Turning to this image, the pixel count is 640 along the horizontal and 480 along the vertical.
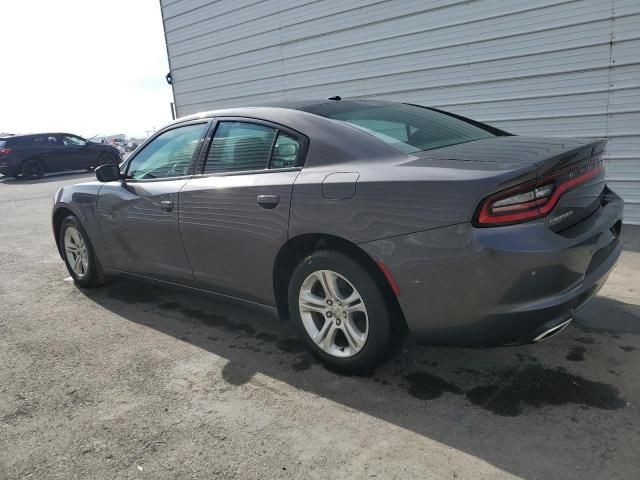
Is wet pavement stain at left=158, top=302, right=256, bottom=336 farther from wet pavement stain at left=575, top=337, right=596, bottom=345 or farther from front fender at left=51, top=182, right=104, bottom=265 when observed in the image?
wet pavement stain at left=575, top=337, right=596, bottom=345

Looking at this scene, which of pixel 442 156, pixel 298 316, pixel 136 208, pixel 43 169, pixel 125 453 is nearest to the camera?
pixel 125 453

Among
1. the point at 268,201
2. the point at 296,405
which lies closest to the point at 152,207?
the point at 268,201

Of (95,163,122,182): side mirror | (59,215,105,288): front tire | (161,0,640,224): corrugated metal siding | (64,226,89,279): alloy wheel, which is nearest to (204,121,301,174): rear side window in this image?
(95,163,122,182): side mirror

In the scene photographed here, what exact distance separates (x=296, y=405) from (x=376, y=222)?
1.00 meters

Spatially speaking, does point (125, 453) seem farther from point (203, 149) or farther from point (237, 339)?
point (203, 149)

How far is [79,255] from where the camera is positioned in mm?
4664

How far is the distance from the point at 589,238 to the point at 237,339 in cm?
219

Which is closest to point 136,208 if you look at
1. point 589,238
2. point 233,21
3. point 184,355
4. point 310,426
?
point 184,355

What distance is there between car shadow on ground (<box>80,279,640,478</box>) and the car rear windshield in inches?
48.3

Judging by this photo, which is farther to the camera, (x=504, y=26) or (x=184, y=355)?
(x=504, y=26)

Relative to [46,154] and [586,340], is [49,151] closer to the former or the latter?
[46,154]

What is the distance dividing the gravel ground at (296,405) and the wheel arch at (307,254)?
403 mm

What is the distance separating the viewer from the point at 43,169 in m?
17.6

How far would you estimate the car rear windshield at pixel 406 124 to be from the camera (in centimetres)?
282
